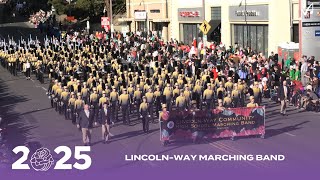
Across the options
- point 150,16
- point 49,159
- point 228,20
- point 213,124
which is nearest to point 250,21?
point 228,20

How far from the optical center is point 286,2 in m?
37.7

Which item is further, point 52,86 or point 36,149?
point 52,86

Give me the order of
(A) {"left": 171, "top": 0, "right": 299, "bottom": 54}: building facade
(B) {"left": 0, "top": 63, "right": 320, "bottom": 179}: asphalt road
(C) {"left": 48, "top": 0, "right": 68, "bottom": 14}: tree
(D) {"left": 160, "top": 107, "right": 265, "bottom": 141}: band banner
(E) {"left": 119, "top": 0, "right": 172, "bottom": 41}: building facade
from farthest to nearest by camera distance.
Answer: (C) {"left": 48, "top": 0, "right": 68, "bottom": 14}: tree, (E) {"left": 119, "top": 0, "right": 172, "bottom": 41}: building facade, (A) {"left": 171, "top": 0, "right": 299, "bottom": 54}: building facade, (D) {"left": 160, "top": 107, "right": 265, "bottom": 141}: band banner, (B) {"left": 0, "top": 63, "right": 320, "bottom": 179}: asphalt road

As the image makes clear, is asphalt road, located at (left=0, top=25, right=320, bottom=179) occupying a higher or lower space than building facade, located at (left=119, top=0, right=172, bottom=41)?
lower

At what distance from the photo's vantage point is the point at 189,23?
5181 centimetres

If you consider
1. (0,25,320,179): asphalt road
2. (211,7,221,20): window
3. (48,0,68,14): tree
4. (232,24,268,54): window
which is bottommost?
(0,25,320,179): asphalt road

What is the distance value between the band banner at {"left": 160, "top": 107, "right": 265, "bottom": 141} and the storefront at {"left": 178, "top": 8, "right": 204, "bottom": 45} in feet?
95.9

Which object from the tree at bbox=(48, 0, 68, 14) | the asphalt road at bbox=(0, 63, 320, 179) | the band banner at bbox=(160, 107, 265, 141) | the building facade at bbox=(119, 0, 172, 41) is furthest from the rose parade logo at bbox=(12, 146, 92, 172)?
the tree at bbox=(48, 0, 68, 14)

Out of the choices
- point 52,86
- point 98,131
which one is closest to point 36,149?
point 98,131

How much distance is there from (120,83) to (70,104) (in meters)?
3.97

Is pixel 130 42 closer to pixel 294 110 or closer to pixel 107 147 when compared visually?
pixel 294 110

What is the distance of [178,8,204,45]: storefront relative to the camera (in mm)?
49619

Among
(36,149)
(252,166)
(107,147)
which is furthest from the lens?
(107,147)

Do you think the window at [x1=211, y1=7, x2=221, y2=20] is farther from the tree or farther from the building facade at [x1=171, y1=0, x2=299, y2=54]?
the tree
